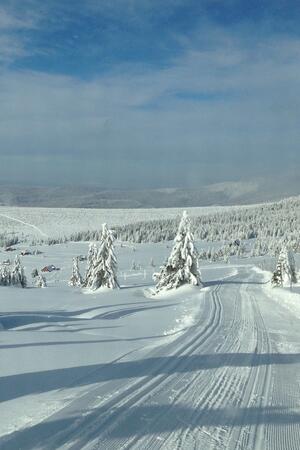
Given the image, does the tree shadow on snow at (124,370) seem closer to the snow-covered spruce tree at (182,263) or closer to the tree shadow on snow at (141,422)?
the tree shadow on snow at (141,422)

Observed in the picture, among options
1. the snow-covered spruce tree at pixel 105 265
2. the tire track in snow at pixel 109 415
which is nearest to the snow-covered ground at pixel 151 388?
the tire track in snow at pixel 109 415

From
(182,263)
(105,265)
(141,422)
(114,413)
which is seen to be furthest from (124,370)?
(105,265)

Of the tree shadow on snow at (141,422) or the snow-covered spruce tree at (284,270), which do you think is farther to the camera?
the snow-covered spruce tree at (284,270)

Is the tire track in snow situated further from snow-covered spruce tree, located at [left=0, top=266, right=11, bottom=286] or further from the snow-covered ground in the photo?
snow-covered spruce tree, located at [left=0, top=266, right=11, bottom=286]

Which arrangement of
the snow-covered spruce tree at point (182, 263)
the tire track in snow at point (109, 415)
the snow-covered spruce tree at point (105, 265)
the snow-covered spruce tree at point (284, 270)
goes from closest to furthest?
the tire track in snow at point (109, 415)
the snow-covered spruce tree at point (182, 263)
the snow-covered spruce tree at point (105, 265)
the snow-covered spruce tree at point (284, 270)

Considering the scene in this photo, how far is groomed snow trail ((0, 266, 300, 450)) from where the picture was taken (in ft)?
20.1

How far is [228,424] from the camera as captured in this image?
22.7ft

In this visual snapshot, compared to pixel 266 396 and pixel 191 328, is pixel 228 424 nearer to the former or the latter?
pixel 266 396

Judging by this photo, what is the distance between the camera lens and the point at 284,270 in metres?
51.7

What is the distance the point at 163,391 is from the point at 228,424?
5.01 ft

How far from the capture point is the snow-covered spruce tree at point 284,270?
1994 inches

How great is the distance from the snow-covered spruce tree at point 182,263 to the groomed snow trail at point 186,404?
26512 millimetres

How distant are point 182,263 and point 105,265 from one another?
32.2ft

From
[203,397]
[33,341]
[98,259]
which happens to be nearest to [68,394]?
[203,397]
